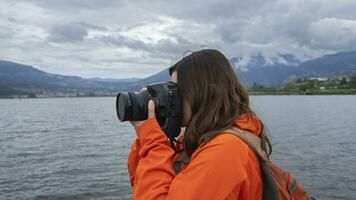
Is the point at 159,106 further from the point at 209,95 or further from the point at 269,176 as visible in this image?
the point at 269,176

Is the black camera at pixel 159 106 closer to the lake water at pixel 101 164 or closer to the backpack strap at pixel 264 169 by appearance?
the backpack strap at pixel 264 169

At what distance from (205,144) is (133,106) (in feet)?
1.60

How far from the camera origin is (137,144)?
2596 mm

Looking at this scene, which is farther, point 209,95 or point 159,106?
point 159,106

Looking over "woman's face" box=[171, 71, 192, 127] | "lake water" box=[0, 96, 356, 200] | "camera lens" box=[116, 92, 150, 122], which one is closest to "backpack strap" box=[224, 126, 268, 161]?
"woman's face" box=[171, 71, 192, 127]

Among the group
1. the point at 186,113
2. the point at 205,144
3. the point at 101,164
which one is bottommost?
→ the point at 101,164

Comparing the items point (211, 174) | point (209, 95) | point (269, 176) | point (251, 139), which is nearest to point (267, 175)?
point (269, 176)

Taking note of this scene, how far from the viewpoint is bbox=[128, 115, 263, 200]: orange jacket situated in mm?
1959

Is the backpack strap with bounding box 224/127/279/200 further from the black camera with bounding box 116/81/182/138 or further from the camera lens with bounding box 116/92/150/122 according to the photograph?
the camera lens with bounding box 116/92/150/122

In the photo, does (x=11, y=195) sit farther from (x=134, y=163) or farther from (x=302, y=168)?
(x=134, y=163)

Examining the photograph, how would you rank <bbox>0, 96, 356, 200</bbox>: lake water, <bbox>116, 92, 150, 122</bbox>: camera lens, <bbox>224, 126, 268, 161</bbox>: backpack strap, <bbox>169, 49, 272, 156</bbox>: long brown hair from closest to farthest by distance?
<bbox>224, 126, 268, 161</bbox>: backpack strap → <bbox>169, 49, 272, 156</bbox>: long brown hair → <bbox>116, 92, 150, 122</bbox>: camera lens → <bbox>0, 96, 356, 200</bbox>: lake water

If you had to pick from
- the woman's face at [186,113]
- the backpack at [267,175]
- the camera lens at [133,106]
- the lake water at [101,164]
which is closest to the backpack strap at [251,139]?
the backpack at [267,175]

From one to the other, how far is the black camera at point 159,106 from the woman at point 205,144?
38 millimetres

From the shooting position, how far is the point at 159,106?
2396 millimetres
